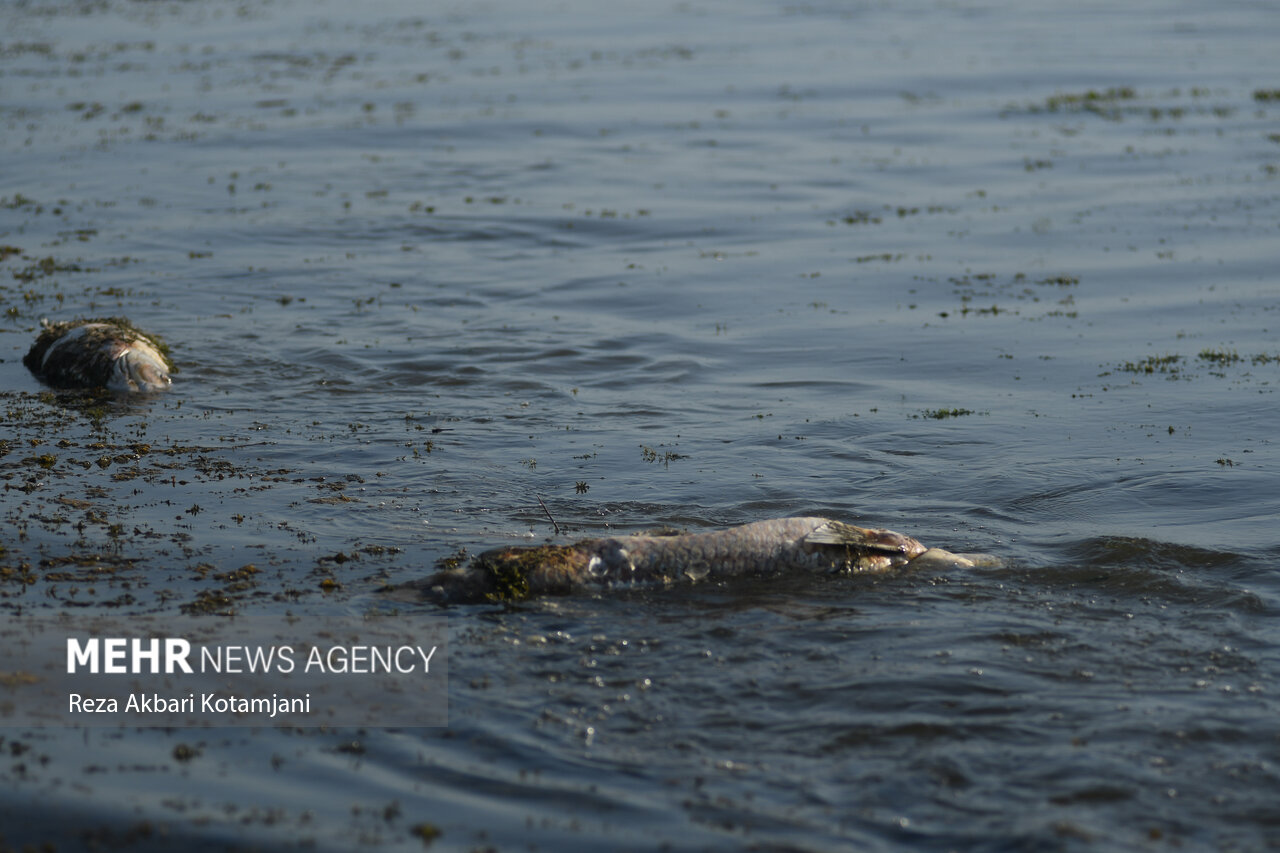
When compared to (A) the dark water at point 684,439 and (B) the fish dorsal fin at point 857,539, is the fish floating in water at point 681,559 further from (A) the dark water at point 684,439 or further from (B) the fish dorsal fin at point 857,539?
(A) the dark water at point 684,439

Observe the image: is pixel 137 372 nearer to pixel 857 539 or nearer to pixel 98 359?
pixel 98 359

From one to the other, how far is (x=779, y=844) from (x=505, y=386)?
30.6 ft

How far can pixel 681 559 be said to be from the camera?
9.41m

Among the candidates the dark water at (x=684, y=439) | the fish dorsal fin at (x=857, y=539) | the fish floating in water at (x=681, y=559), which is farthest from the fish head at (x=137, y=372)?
the fish dorsal fin at (x=857, y=539)

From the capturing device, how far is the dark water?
701 centimetres

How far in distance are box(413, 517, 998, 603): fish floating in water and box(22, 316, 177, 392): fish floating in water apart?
6.82 m

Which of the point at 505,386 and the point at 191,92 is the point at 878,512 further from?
the point at 191,92

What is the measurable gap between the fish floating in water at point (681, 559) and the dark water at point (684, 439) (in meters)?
0.19

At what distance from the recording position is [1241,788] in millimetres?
6918

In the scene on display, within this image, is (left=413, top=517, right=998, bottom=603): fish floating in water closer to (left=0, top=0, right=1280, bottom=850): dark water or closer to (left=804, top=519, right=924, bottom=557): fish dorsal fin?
(left=804, top=519, right=924, bottom=557): fish dorsal fin

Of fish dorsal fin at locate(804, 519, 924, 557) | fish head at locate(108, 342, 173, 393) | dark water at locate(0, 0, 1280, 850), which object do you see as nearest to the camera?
dark water at locate(0, 0, 1280, 850)

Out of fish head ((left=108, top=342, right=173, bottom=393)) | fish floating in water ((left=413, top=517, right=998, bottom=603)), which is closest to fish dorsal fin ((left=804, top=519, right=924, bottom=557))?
fish floating in water ((left=413, top=517, right=998, bottom=603))

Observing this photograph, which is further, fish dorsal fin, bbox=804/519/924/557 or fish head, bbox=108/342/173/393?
fish head, bbox=108/342/173/393

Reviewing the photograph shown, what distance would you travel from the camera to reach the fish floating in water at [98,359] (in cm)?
1449
